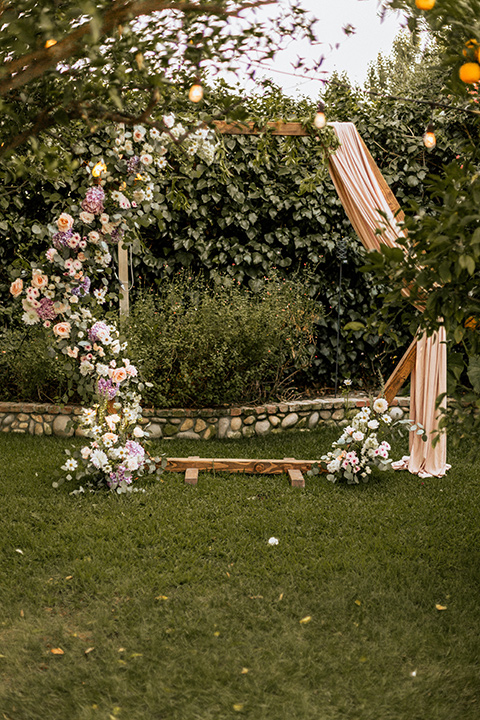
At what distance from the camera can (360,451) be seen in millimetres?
4238

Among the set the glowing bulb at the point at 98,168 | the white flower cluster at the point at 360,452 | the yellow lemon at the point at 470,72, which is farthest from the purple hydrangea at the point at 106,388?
the yellow lemon at the point at 470,72

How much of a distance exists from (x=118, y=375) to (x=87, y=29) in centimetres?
233

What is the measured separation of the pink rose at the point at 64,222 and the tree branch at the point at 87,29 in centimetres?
153

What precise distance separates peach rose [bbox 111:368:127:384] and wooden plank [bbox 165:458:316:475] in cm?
92

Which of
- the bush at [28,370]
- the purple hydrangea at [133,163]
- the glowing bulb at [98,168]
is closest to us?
the glowing bulb at [98,168]

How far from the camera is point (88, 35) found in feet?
5.22

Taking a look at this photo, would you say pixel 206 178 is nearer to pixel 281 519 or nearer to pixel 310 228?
pixel 310 228

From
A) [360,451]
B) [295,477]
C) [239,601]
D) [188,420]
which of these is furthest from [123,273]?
[239,601]

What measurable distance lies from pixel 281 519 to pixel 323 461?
3.00 ft

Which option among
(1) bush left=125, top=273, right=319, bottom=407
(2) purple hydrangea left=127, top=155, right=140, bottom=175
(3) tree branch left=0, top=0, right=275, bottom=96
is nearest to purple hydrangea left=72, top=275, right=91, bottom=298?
(2) purple hydrangea left=127, top=155, right=140, bottom=175

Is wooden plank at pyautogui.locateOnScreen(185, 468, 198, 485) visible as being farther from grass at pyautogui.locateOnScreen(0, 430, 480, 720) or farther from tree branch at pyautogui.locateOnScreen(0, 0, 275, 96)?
tree branch at pyautogui.locateOnScreen(0, 0, 275, 96)

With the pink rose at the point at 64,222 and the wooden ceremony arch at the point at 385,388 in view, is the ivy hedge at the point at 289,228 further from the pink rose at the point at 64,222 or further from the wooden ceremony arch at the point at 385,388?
the pink rose at the point at 64,222

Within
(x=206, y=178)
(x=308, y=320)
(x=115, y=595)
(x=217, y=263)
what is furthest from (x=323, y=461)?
(x=206, y=178)

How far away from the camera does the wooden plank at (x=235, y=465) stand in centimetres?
435
